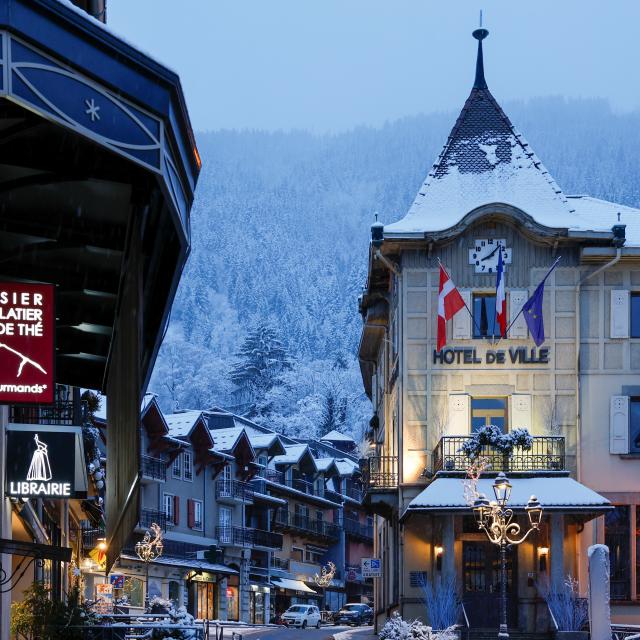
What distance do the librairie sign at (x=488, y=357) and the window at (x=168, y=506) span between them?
3284 centimetres

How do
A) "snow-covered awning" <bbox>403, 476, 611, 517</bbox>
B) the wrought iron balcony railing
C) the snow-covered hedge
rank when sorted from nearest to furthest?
"snow-covered awning" <bbox>403, 476, 611, 517</bbox>
the snow-covered hedge
the wrought iron balcony railing

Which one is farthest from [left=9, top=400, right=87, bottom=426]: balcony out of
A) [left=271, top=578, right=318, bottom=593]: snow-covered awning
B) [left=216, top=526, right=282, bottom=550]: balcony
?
[left=271, top=578, right=318, bottom=593]: snow-covered awning

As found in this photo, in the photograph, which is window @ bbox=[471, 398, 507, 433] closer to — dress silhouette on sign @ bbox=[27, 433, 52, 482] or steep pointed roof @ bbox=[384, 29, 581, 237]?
steep pointed roof @ bbox=[384, 29, 581, 237]

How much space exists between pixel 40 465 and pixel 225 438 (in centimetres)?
6136

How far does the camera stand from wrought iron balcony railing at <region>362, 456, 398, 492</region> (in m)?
40.1

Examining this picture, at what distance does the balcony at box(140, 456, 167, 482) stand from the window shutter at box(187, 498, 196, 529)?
4006mm

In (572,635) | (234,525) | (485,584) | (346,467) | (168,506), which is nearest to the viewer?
(572,635)

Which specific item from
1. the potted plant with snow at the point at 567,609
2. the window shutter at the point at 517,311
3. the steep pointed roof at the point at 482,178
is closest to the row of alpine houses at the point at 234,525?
the steep pointed roof at the point at 482,178

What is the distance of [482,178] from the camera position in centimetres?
4116

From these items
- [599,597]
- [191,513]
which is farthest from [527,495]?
[191,513]

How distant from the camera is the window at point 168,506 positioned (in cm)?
6856

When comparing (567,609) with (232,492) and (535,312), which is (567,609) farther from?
(232,492)

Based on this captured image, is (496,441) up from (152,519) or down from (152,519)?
up

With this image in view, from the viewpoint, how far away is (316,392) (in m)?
182
